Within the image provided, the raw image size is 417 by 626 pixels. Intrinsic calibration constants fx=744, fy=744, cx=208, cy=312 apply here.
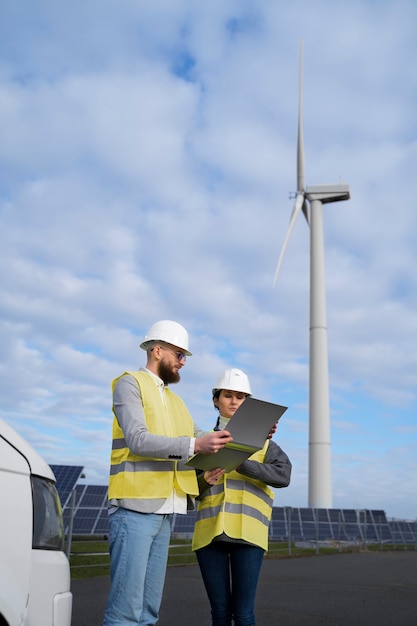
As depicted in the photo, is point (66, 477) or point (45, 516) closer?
point (45, 516)

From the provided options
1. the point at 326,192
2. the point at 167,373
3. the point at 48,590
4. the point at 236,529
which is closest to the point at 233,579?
the point at 236,529

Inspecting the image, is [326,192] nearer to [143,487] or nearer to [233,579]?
[233,579]

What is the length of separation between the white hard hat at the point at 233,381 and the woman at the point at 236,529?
342 mm

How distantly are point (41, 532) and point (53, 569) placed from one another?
6.0 inches

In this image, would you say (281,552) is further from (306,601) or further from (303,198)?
(303,198)

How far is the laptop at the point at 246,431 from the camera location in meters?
3.45

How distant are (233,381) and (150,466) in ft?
3.03

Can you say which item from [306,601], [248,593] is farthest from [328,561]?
[248,593]

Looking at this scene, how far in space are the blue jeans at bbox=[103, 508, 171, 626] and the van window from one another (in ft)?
1.37

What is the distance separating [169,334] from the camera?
374cm

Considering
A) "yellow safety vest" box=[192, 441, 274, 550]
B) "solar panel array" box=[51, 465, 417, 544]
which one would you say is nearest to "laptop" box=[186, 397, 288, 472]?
"yellow safety vest" box=[192, 441, 274, 550]

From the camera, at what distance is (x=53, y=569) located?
106 inches

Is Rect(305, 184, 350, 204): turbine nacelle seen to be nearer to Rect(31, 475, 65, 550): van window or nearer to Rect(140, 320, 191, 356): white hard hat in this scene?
Rect(140, 320, 191, 356): white hard hat

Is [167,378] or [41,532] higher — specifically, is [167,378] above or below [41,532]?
above
